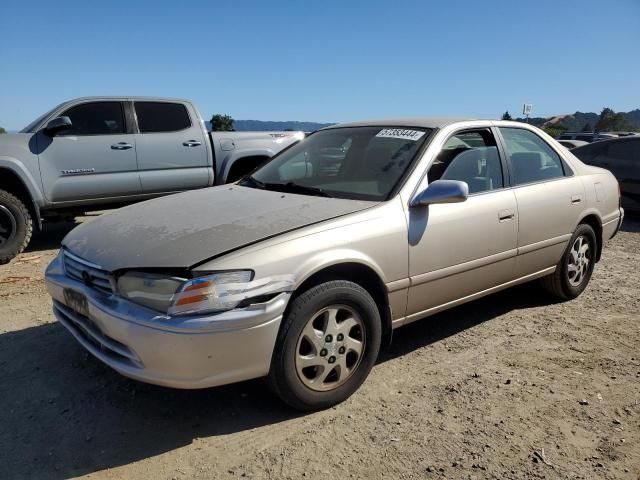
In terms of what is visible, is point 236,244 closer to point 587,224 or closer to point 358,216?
point 358,216

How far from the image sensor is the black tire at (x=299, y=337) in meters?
2.63

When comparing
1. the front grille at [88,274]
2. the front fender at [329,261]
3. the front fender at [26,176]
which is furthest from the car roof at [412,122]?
the front fender at [26,176]

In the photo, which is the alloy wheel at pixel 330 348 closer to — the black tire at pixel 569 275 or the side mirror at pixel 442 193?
the side mirror at pixel 442 193

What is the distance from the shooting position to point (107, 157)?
21.8 ft

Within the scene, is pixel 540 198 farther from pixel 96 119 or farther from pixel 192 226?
pixel 96 119

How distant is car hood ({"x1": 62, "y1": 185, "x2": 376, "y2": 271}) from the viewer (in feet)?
8.56

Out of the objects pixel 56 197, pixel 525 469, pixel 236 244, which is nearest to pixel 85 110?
pixel 56 197

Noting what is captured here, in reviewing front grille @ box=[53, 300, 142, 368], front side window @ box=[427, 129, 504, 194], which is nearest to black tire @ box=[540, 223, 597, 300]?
front side window @ box=[427, 129, 504, 194]

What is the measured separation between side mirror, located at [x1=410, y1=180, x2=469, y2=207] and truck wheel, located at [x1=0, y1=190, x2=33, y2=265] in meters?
4.84

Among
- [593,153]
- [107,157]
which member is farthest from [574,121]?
[107,157]

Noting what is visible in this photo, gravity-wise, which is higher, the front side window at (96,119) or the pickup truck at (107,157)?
the front side window at (96,119)

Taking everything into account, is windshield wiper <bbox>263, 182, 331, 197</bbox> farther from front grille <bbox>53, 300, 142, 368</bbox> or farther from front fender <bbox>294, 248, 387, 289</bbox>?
front grille <bbox>53, 300, 142, 368</bbox>

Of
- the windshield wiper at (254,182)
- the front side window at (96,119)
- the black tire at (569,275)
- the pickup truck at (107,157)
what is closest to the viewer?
the windshield wiper at (254,182)

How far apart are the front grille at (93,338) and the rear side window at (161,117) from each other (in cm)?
442
